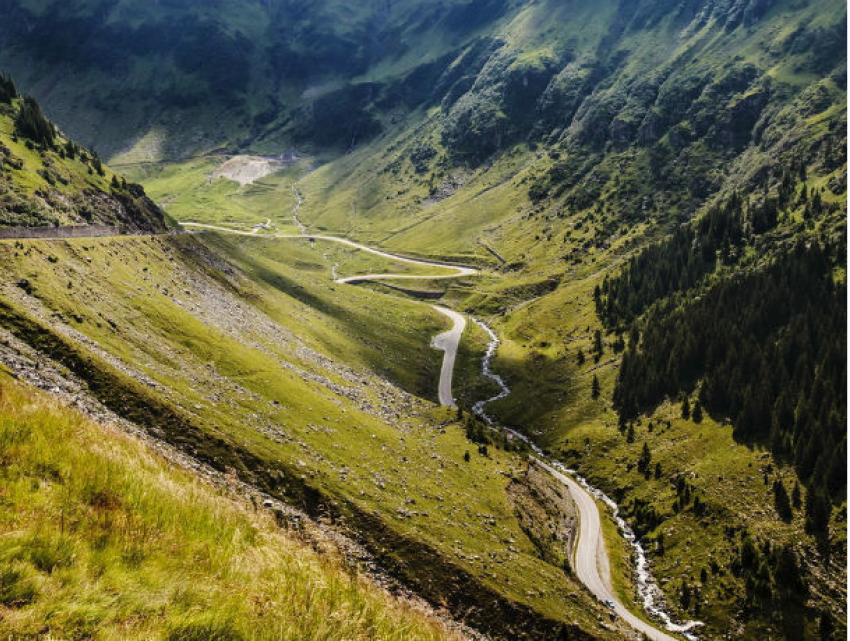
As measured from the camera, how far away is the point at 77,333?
51.5m

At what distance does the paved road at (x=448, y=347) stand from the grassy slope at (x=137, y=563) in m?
110

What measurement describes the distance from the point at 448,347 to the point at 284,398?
9017 centimetres

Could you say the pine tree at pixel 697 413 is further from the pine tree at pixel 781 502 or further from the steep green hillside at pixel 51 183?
the steep green hillside at pixel 51 183

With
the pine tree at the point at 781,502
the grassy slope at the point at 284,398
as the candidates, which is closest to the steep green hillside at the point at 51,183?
the grassy slope at the point at 284,398

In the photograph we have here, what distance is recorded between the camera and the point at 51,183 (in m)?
92.8

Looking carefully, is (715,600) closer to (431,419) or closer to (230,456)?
(431,419)

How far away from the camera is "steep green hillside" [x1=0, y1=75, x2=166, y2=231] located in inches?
3142

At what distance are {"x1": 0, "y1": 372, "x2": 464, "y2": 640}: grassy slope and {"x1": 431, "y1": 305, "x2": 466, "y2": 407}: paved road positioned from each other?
110297 mm

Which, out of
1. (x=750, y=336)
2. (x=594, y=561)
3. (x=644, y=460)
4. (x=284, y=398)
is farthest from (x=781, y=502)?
(x=284, y=398)

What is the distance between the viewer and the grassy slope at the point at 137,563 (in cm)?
650

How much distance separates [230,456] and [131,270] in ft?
161

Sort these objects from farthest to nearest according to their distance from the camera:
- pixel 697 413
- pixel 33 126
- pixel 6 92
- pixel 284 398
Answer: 1. pixel 6 92
2. pixel 33 126
3. pixel 697 413
4. pixel 284 398

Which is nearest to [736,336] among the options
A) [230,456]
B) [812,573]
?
[812,573]

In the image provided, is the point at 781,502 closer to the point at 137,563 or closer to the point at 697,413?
the point at 697,413
